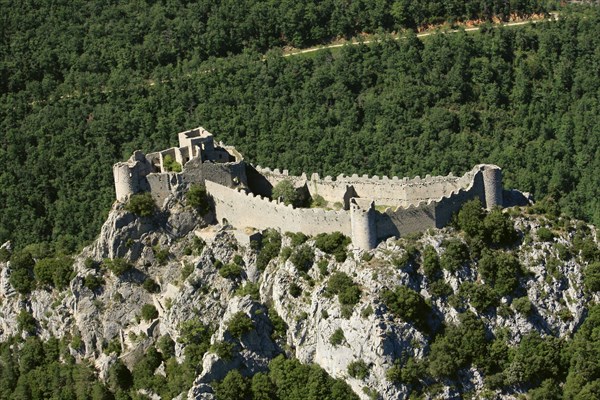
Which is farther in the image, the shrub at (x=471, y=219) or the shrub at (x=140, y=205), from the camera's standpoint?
the shrub at (x=140, y=205)

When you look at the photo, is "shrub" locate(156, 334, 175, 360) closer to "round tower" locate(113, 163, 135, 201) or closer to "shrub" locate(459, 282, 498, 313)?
"round tower" locate(113, 163, 135, 201)

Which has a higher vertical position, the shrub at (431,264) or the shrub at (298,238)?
the shrub at (298,238)

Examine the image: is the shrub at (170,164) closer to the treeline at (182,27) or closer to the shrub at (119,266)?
the shrub at (119,266)

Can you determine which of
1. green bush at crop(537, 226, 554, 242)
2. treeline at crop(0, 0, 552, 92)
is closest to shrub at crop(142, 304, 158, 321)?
green bush at crop(537, 226, 554, 242)

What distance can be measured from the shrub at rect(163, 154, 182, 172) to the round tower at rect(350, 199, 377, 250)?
53.0 feet

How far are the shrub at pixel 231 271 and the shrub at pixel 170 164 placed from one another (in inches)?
368

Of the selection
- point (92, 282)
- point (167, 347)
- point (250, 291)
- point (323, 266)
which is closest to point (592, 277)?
point (323, 266)

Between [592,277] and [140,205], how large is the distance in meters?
33.2

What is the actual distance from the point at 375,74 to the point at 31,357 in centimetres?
6900

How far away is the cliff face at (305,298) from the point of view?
92.0 meters

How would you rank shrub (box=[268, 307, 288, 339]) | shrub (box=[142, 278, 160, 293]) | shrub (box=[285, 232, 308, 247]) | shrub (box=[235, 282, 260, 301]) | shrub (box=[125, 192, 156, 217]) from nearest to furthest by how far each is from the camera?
1. shrub (box=[285, 232, 308, 247])
2. shrub (box=[268, 307, 288, 339])
3. shrub (box=[235, 282, 260, 301])
4. shrub (box=[125, 192, 156, 217])
5. shrub (box=[142, 278, 160, 293])

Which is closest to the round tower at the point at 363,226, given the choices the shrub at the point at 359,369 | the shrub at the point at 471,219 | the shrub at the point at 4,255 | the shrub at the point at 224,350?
the shrub at the point at 471,219

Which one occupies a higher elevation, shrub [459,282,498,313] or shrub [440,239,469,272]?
shrub [440,239,469,272]

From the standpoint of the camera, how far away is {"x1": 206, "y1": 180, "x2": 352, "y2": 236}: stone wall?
94500mm
